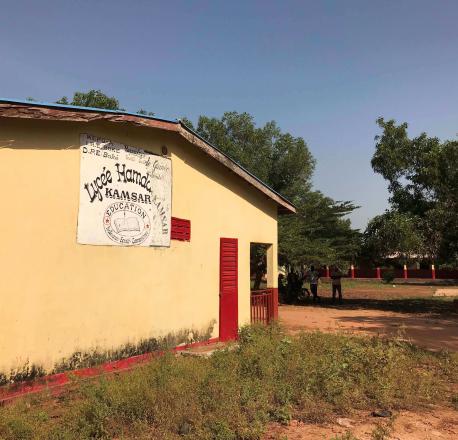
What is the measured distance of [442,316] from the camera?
57.5 feet

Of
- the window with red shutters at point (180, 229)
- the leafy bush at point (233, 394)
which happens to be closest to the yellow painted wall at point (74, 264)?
the window with red shutters at point (180, 229)

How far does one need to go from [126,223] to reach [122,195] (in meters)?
0.52

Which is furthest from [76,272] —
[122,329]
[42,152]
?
[42,152]

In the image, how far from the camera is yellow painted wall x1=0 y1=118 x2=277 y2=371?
22.2ft

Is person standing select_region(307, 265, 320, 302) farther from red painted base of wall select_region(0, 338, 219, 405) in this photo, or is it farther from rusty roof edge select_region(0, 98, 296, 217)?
red painted base of wall select_region(0, 338, 219, 405)

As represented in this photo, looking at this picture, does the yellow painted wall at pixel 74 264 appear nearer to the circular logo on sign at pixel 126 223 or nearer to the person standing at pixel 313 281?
the circular logo on sign at pixel 126 223

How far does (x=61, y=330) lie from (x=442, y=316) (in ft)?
48.6

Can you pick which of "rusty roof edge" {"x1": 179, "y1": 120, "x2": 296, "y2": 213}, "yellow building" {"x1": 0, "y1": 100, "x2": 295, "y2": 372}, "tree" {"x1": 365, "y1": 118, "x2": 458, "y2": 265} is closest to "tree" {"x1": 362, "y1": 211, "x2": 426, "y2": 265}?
"tree" {"x1": 365, "y1": 118, "x2": 458, "y2": 265}

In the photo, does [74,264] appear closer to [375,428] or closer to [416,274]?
[375,428]

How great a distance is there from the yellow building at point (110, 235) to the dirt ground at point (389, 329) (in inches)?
148

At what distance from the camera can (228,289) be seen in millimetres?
11180

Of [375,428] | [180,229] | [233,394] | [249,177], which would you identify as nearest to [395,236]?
[249,177]

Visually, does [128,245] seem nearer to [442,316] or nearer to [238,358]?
[238,358]

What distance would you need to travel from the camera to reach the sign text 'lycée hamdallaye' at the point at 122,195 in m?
7.91
